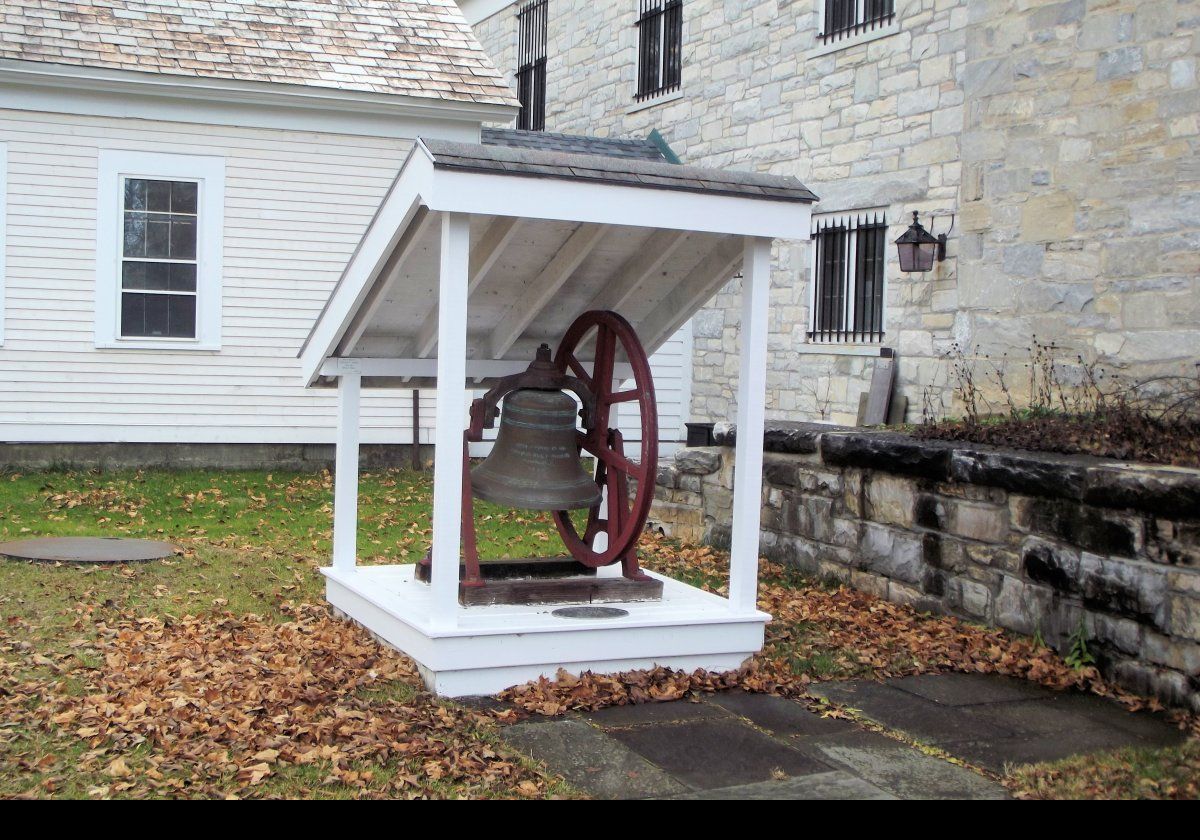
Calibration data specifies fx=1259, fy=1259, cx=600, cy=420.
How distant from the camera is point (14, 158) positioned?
42.5ft

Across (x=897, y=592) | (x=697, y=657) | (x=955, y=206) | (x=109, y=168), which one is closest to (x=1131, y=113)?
(x=955, y=206)

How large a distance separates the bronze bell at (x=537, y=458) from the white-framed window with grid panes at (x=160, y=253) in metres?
8.28

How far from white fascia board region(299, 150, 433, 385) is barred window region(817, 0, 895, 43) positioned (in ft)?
27.2

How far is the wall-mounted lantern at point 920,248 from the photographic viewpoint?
1190cm

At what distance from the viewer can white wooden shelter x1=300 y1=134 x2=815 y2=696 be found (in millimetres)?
5359

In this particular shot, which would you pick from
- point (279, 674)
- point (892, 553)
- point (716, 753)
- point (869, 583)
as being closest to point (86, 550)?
point (279, 674)

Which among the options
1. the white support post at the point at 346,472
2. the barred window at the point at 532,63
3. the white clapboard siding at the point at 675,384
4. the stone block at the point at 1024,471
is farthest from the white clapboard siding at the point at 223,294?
the stone block at the point at 1024,471

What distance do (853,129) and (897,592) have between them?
7012 millimetres

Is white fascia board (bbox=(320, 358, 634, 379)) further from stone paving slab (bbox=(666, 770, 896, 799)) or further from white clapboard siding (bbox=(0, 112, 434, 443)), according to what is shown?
white clapboard siding (bbox=(0, 112, 434, 443))

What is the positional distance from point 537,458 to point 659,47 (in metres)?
12.2

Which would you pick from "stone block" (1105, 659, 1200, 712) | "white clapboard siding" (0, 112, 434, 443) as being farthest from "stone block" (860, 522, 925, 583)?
"white clapboard siding" (0, 112, 434, 443)

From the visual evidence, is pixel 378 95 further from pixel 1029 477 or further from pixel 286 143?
pixel 1029 477

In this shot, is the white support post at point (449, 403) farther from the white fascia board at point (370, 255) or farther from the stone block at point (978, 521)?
the stone block at point (978, 521)

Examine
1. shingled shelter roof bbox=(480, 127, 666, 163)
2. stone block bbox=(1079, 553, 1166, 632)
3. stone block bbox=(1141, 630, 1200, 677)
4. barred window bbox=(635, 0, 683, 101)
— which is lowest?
stone block bbox=(1141, 630, 1200, 677)
